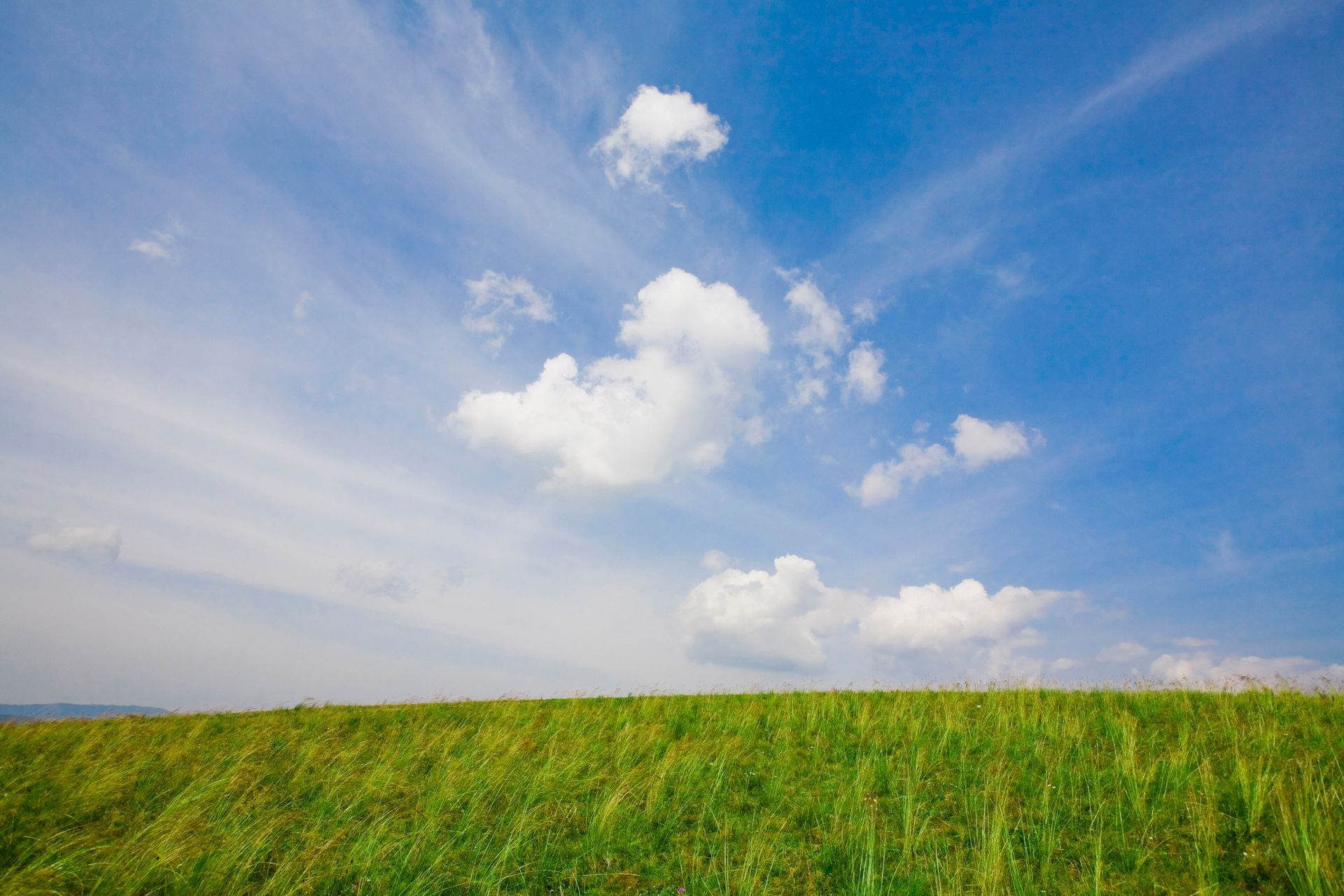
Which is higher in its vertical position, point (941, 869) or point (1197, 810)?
point (1197, 810)

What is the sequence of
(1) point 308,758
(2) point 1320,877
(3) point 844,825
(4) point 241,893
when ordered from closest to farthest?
(2) point 1320,877 → (4) point 241,893 → (3) point 844,825 → (1) point 308,758

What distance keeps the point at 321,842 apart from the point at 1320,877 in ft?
33.6

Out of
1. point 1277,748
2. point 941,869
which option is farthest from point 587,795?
point 1277,748

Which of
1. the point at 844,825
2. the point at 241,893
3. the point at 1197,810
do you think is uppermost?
the point at 1197,810

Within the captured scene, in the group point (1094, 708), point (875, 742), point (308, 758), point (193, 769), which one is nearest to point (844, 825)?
point (875, 742)

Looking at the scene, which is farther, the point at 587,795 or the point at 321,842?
the point at 587,795

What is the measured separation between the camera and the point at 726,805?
346 inches

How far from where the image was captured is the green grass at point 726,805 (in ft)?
21.3

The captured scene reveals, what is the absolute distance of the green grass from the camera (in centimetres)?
650

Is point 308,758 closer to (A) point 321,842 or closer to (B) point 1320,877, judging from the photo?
(A) point 321,842

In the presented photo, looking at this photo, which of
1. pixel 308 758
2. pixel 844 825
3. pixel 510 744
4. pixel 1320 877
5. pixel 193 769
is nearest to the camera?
pixel 1320 877

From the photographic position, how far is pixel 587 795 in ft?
30.2

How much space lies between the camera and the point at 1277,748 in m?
8.89

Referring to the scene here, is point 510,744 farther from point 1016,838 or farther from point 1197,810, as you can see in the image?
point 1197,810
